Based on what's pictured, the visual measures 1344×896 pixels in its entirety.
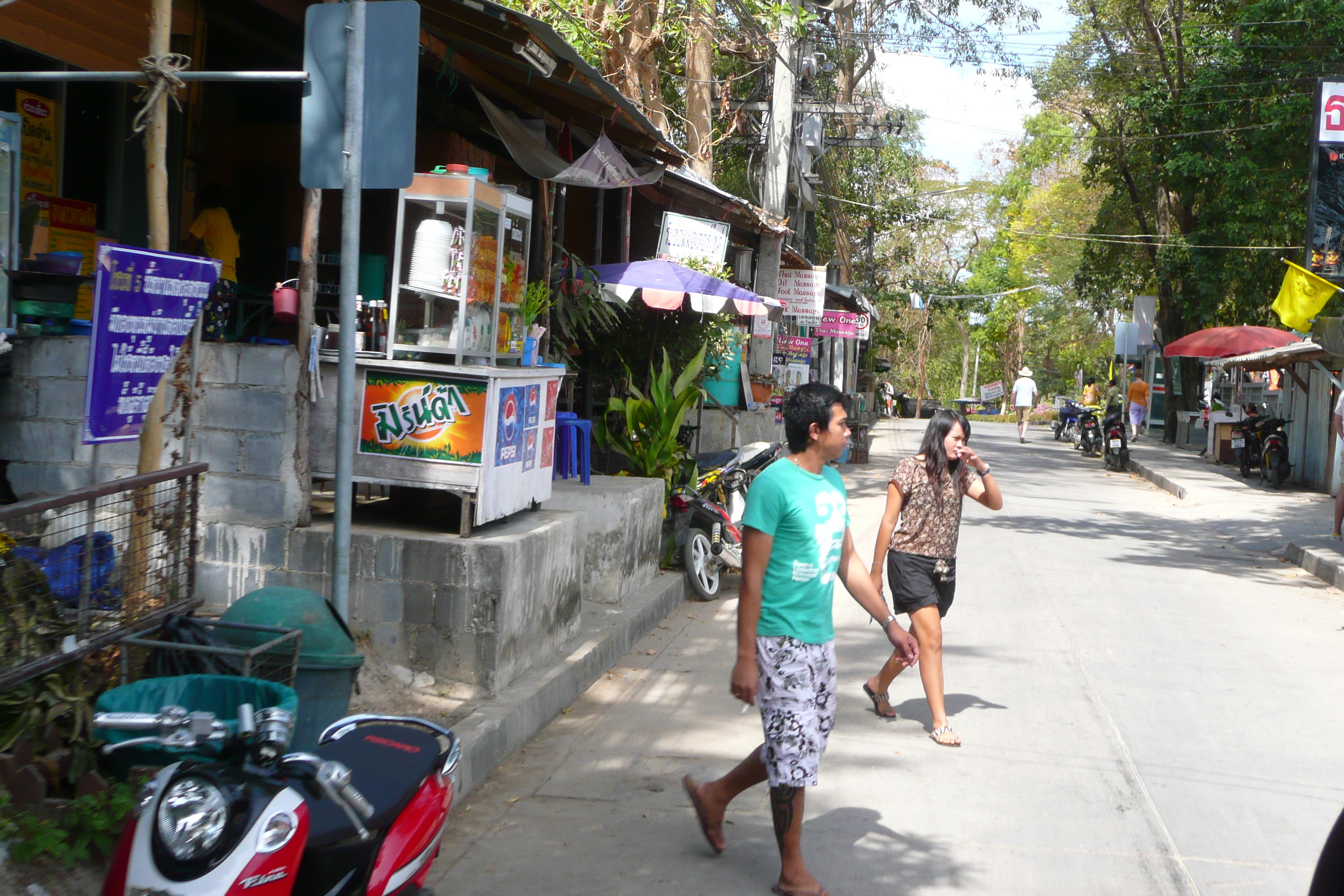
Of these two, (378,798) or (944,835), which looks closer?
(378,798)

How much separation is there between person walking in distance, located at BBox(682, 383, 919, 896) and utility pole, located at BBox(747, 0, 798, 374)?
13197 millimetres

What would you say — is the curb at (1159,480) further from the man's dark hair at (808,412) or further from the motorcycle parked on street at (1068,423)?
the man's dark hair at (808,412)

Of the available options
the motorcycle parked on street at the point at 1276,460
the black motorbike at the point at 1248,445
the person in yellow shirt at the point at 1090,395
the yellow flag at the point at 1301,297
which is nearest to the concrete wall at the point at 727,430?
the yellow flag at the point at 1301,297

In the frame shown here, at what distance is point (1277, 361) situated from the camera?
18.4 meters

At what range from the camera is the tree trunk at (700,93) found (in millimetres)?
15516

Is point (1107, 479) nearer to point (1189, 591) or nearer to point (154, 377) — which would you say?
point (1189, 591)

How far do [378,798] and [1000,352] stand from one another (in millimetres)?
64825

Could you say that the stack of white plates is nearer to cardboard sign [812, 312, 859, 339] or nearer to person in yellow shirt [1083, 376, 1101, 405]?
cardboard sign [812, 312, 859, 339]

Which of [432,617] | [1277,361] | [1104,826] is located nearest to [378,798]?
[432,617]

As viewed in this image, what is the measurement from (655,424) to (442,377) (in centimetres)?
376

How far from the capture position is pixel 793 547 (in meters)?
3.89

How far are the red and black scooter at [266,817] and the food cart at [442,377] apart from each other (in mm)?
2349

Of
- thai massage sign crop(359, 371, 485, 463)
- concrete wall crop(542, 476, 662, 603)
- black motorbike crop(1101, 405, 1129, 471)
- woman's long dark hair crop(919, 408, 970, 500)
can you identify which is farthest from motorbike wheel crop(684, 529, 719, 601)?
black motorbike crop(1101, 405, 1129, 471)

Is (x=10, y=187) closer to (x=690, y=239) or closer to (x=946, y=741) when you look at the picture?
(x=946, y=741)
